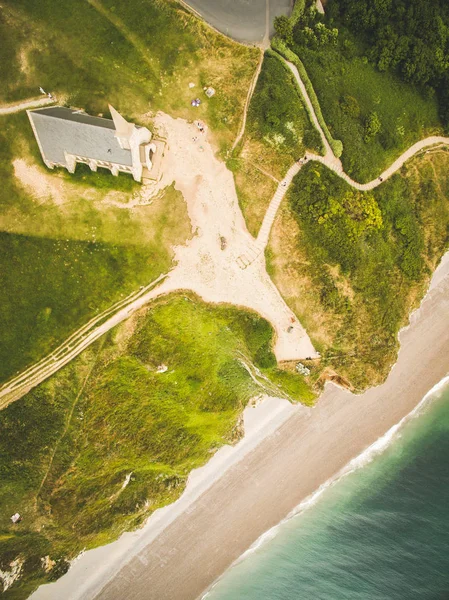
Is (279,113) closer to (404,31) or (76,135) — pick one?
(404,31)

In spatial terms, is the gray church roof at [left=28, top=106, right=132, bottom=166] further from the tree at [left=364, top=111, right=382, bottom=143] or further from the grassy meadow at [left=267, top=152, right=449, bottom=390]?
the tree at [left=364, top=111, right=382, bottom=143]

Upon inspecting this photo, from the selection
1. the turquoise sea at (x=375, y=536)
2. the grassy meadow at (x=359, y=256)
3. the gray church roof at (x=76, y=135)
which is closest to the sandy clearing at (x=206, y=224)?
the grassy meadow at (x=359, y=256)

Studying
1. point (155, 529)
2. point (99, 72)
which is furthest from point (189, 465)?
point (99, 72)

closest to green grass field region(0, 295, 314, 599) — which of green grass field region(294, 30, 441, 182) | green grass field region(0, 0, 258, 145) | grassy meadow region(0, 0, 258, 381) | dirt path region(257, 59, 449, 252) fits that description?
grassy meadow region(0, 0, 258, 381)

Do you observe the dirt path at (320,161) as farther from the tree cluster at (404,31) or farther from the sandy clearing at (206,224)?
the tree cluster at (404,31)

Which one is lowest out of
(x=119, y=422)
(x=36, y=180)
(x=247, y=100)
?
(x=119, y=422)

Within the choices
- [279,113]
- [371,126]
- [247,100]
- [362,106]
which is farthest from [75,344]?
[362,106]

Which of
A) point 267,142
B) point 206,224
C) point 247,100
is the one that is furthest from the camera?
point 247,100
